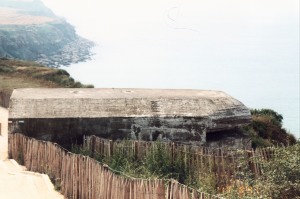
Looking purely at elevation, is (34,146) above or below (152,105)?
below

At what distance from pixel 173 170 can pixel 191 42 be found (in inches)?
7188

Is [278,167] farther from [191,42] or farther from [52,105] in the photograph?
[191,42]

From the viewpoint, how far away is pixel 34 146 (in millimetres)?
13461

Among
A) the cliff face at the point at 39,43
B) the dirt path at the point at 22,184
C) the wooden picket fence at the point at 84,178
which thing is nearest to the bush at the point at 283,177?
the wooden picket fence at the point at 84,178

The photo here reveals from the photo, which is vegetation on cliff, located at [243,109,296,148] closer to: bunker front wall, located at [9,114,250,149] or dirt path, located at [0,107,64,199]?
bunker front wall, located at [9,114,250,149]

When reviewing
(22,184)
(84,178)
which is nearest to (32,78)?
(22,184)

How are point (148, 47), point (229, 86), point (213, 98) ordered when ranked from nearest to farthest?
point (213, 98), point (229, 86), point (148, 47)

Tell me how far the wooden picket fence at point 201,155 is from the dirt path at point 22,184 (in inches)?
62.0

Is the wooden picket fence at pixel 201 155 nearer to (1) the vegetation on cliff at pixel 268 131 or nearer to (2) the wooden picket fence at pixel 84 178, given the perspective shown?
(2) the wooden picket fence at pixel 84 178

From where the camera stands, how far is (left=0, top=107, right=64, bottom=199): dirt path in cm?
1206

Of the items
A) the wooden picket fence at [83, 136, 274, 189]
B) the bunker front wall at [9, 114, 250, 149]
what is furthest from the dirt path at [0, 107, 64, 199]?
the wooden picket fence at [83, 136, 274, 189]

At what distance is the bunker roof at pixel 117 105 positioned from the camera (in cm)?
1543

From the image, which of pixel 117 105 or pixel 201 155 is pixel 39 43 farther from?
pixel 201 155

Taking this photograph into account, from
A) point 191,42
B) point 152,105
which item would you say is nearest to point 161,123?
point 152,105
